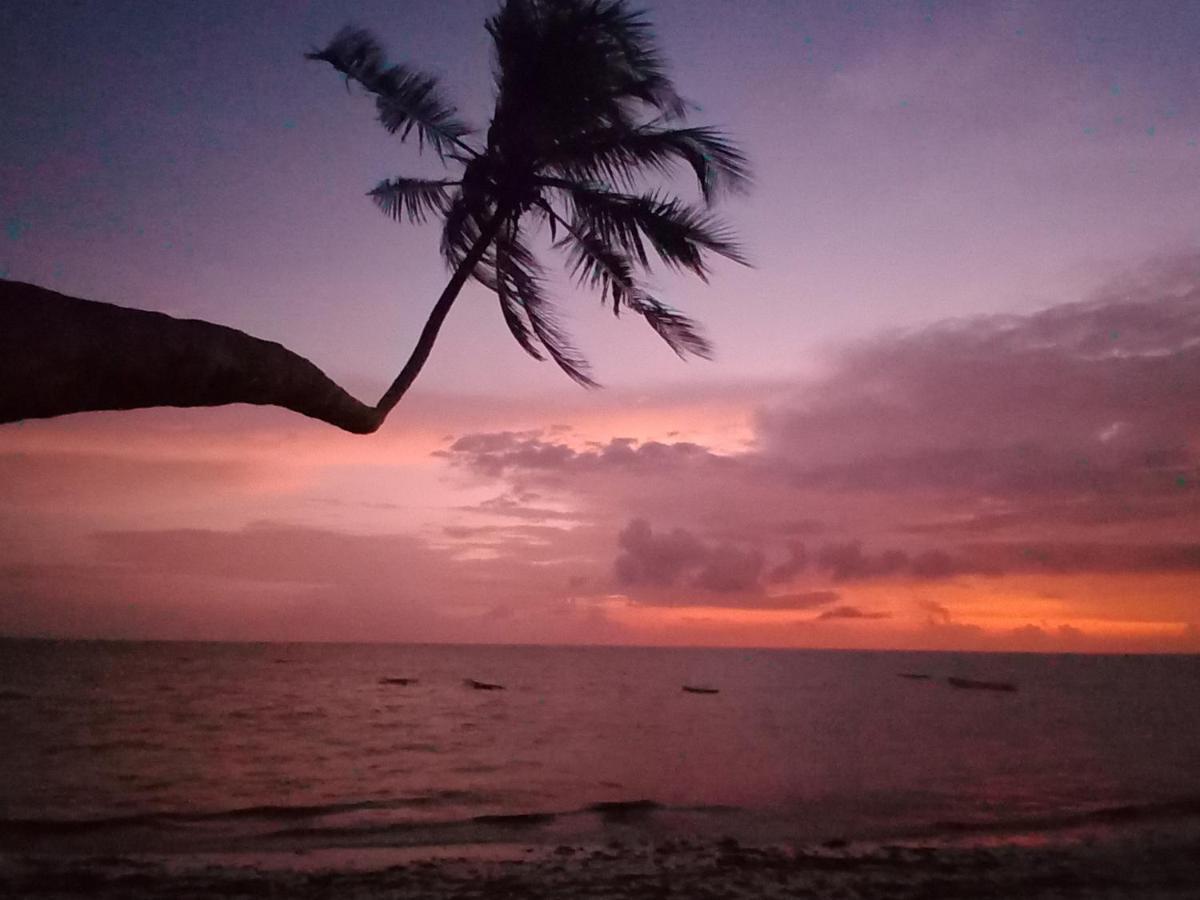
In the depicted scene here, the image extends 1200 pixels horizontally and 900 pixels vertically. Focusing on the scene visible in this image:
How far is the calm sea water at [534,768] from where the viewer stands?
17.5 metres

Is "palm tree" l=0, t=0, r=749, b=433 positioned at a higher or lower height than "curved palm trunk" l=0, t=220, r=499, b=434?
higher

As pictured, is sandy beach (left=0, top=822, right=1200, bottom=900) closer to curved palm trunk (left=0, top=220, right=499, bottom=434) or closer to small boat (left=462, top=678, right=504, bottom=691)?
curved palm trunk (left=0, top=220, right=499, bottom=434)

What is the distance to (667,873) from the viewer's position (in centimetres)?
1241

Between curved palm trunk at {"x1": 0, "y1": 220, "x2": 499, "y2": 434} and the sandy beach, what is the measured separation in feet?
28.5

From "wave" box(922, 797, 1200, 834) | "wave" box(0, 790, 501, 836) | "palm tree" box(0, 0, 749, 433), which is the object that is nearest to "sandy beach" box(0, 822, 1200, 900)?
"wave" box(922, 797, 1200, 834)

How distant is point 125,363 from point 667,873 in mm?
10850

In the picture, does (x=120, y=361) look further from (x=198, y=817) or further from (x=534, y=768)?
(x=534, y=768)

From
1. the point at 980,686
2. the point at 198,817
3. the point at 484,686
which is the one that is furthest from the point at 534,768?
the point at 980,686

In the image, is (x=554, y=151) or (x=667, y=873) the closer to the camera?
(x=554, y=151)

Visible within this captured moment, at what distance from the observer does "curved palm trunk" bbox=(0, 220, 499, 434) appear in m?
3.46

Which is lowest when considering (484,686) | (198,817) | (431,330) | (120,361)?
(484,686)

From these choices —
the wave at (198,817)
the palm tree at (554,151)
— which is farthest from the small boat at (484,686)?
the palm tree at (554,151)

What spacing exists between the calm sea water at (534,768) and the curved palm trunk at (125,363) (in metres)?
13.0

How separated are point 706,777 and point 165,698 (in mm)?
34608
